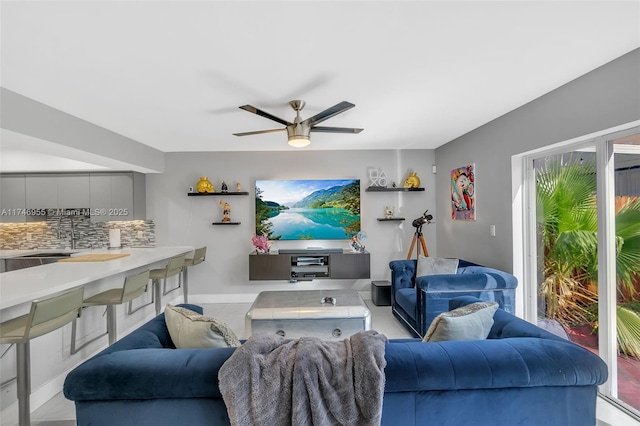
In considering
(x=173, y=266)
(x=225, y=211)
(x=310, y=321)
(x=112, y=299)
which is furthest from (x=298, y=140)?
(x=225, y=211)

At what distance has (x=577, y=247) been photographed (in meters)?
2.41

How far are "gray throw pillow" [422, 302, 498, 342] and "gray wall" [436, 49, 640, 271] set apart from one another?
161 centimetres

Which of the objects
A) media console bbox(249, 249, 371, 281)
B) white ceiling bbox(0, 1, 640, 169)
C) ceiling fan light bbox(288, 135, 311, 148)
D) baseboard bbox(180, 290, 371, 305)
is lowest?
baseboard bbox(180, 290, 371, 305)

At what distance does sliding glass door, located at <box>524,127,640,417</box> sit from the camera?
2059 millimetres

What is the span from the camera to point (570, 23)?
61.4 inches

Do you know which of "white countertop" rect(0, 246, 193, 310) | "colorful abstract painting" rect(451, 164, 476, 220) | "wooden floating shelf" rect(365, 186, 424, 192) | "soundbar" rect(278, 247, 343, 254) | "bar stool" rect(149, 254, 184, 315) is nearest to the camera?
"white countertop" rect(0, 246, 193, 310)

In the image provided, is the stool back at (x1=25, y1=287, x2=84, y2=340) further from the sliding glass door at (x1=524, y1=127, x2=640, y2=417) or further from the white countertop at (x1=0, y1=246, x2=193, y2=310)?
the sliding glass door at (x1=524, y1=127, x2=640, y2=417)

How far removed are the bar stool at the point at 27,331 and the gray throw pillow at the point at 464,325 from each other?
2178 mm

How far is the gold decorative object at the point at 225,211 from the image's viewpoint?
4492 millimetres

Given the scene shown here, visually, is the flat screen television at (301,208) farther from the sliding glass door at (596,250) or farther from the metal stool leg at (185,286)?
the sliding glass door at (596,250)

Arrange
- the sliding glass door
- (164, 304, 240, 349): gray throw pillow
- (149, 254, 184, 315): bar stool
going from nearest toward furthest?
(164, 304, 240, 349): gray throw pillow, the sliding glass door, (149, 254, 184, 315): bar stool

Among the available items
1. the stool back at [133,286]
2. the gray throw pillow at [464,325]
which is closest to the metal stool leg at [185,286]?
the stool back at [133,286]

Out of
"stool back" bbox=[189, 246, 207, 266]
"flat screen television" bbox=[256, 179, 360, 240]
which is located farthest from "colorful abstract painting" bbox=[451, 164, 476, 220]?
"stool back" bbox=[189, 246, 207, 266]

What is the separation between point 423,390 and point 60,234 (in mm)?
Result: 5428
